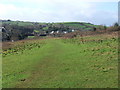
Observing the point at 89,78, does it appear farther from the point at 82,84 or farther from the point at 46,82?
the point at 46,82

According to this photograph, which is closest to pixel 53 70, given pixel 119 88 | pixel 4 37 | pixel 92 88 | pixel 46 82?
pixel 46 82

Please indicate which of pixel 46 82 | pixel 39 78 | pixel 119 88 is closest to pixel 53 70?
pixel 39 78

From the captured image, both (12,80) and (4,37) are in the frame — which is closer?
(12,80)

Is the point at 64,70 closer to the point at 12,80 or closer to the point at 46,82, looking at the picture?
the point at 46,82

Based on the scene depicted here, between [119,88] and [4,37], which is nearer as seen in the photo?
[119,88]

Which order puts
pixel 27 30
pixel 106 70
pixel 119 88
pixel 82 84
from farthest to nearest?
pixel 27 30 → pixel 106 70 → pixel 82 84 → pixel 119 88

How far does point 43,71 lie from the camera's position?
1542 centimetres

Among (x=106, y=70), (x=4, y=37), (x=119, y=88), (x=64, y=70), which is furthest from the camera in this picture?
(x=4, y=37)

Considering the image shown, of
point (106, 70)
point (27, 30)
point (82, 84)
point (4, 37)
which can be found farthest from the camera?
point (27, 30)

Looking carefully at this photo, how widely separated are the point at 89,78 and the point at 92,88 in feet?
6.06

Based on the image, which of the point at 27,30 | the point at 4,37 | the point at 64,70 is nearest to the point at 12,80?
the point at 64,70

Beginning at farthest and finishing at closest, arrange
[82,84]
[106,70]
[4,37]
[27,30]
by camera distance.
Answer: [27,30]
[4,37]
[106,70]
[82,84]

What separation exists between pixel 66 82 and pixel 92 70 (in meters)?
3.05

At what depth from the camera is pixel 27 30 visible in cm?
14600
